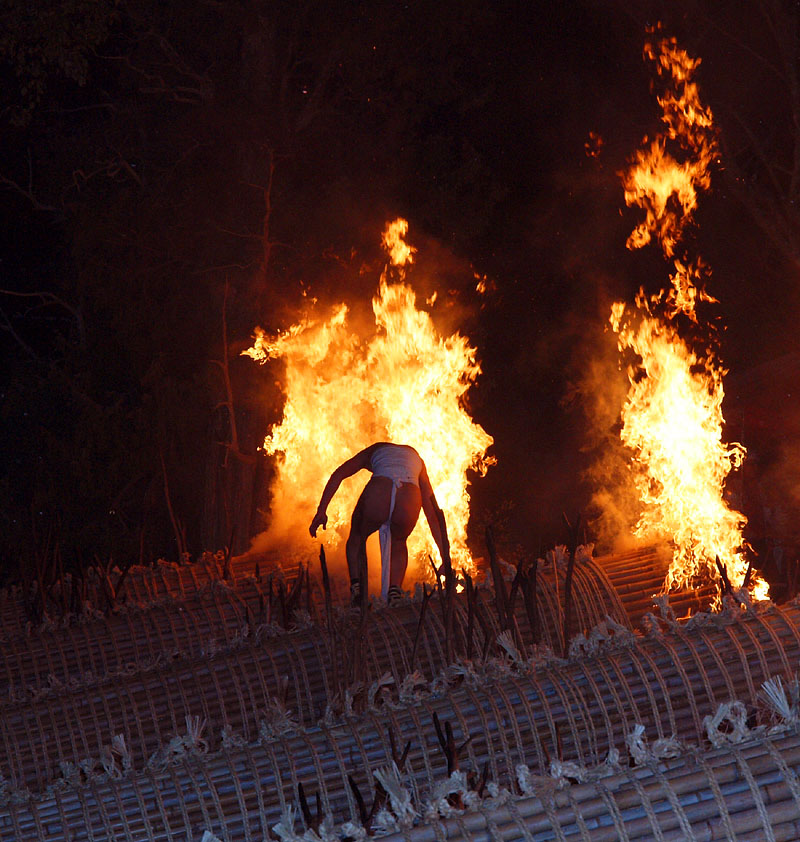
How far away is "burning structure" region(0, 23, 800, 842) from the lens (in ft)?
7.26

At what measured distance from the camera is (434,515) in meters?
6.07

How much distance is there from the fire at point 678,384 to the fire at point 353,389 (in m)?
1.50

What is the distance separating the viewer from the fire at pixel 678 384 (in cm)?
583

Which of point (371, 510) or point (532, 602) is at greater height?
point (371, 510)

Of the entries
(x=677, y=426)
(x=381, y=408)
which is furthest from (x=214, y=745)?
(x=381, y=408)

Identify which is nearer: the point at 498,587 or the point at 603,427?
the point at 498,587

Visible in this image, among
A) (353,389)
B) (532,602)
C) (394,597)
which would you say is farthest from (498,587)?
(353,389)

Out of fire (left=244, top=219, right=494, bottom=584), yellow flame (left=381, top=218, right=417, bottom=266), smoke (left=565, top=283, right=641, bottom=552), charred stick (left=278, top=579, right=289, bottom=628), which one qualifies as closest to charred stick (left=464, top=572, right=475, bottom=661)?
charred stick (left=278, top=579, right=289, bottom=628)

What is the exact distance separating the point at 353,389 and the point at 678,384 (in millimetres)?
3237

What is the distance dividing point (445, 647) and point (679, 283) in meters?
5.53

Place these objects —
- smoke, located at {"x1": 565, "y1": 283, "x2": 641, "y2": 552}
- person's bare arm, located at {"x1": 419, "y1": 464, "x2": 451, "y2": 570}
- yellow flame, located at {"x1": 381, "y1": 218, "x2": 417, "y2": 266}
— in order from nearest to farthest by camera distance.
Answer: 1. person's bare arm, located at {"x1": 419, "y1": 464, "x2": 451, "y2": 570}
2. smoke, located at {"x1": 565, "y1": 283, "x2": 641, "y2": 552}
3. yellow flame, located at {"x1": 381, "y1": 218, "x2": 417, "y2": 266}

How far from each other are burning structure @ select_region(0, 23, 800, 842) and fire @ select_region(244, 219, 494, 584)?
7.00 feet

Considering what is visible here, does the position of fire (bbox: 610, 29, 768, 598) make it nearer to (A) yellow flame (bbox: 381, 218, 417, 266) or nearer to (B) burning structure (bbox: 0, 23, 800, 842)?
(B) burning structure (bbox: 0, 23, 800, 842)

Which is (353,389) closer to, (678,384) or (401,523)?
(401,523)
